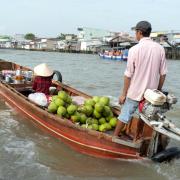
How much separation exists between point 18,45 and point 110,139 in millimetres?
108060

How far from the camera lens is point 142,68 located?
527cm

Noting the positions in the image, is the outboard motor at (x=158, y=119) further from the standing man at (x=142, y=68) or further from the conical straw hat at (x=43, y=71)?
the conical straw hat at (x=43, y=71)

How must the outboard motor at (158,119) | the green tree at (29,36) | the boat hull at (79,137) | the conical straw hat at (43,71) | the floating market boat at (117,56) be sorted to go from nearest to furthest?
the outboard motor at (158,119), the boat hull at (79,137), the conical straw hat at (43,71), the floating market boat at (117,56), the green tree at (29,36)

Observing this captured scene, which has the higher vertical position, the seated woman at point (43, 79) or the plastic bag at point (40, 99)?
the seated woman at point (43, 79)

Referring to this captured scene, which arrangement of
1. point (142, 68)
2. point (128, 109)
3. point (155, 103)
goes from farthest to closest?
point (128, 109)
point (142, 68)
point (155, 103)

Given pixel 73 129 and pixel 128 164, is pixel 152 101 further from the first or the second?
pixel 73 129

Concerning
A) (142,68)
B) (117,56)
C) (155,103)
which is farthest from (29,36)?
(155,103)

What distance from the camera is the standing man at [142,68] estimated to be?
17.1ft

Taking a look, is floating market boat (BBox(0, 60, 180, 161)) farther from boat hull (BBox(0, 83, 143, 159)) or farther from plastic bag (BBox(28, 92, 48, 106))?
plastic bag (BBox(28, 92, 48, 106))

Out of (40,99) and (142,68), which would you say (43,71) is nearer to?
(40,99)

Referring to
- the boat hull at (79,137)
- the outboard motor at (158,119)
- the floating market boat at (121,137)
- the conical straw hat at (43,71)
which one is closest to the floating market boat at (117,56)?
the conical straw hat at (43,71)

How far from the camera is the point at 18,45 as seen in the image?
11094cm

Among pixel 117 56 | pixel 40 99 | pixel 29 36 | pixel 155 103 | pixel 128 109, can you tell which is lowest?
pixel 29 36

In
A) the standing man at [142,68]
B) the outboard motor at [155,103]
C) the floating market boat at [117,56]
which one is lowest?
the floating market boat at [117,56]
